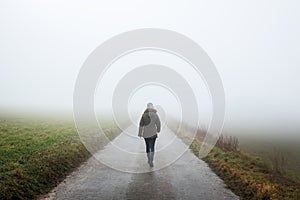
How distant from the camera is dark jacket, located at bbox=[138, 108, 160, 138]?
1412cm

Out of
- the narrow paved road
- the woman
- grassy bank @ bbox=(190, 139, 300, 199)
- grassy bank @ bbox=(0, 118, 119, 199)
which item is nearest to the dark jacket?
the woman

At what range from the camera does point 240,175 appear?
11.0 metres

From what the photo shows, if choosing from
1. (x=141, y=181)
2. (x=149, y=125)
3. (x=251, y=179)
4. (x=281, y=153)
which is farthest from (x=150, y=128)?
(x=281, y=153)

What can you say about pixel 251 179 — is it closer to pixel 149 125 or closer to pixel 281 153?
pixel 149 125

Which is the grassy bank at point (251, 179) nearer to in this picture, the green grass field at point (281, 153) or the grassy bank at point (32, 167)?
the green grass field at point (281, 153)

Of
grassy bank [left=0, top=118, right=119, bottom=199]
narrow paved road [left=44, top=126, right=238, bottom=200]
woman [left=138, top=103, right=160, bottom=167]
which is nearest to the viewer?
grassy bank [left=0, top=118, right=119, bottom=199]

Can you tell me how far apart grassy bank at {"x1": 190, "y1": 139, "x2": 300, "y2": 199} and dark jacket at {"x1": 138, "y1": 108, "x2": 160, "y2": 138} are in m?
2.99

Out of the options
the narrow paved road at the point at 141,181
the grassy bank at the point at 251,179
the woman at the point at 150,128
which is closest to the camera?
the narrow paved road at the point at 141,181

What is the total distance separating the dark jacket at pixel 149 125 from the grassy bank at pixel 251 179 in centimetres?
299

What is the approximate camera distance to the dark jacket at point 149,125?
14.1 m

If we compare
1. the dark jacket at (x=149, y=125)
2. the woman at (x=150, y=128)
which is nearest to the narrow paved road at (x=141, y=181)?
the woman at (x=150, y=128)

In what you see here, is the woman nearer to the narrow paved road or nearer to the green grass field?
the narrow paved road

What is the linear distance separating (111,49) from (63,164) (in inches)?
365

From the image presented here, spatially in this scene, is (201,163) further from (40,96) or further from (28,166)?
(40,96)
